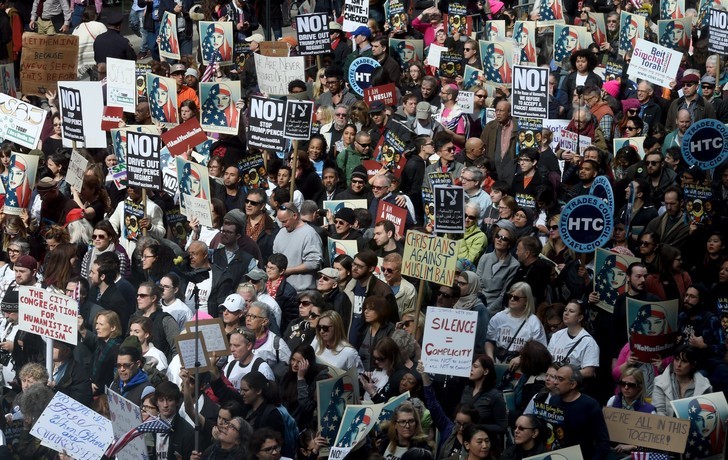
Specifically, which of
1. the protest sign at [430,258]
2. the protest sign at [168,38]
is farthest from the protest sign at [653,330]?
the protest sign at [168,38]

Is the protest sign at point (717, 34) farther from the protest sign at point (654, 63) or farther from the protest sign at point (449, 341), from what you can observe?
the protest sign at point (449, 341)

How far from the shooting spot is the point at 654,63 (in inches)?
753

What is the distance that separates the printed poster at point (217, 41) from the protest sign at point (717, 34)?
22.2 feet

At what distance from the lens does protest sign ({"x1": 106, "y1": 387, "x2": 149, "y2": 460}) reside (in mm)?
11438

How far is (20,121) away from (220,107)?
7.30 feet

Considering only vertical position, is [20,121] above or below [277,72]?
below

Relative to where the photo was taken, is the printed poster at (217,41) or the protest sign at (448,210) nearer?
the protest sign at (448,210)

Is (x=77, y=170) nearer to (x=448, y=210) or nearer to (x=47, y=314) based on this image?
(x=47, y=314)

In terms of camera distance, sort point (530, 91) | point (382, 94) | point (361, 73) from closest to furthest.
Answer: point (530, 91)
point (382, 94)
point (361, 73)

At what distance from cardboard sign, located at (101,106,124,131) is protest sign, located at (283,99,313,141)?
2.62 meters

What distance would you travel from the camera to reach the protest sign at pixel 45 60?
2022 centimetres

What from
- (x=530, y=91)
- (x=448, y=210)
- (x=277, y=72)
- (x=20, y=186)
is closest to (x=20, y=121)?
(x=20, y=186)

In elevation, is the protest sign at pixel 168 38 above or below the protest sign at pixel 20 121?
above

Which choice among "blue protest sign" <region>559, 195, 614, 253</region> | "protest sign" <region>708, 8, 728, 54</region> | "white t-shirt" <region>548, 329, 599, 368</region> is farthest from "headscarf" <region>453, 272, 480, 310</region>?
"protest sign" <region>708, 8, 728, 54</region>
